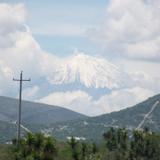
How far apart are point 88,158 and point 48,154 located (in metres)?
44.8

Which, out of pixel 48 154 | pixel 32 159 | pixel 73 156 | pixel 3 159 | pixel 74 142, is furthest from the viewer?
pixel 3 159

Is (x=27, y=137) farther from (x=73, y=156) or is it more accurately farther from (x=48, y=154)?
(x=73, y=156)

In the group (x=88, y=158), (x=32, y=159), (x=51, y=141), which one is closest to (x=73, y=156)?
(x=88, y=158)

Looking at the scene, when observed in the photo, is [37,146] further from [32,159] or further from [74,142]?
[74,142]

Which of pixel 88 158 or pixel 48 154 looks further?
pixel 88 158

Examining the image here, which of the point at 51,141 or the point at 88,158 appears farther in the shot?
the point at 88,158

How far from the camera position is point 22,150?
124m

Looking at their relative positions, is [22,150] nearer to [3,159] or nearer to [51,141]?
[51,141]

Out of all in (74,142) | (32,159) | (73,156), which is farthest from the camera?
(74,142)

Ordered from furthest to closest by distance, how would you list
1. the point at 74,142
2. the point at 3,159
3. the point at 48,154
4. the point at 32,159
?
the point at 3,159
the point at 74,142
the point at 48,154
the point at 32,159

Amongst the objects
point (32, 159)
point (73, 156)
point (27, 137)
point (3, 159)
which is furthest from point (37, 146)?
point (3, 159)

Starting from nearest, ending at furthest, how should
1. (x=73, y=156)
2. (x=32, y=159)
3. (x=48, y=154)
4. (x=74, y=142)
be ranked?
(x=32, y=159) < (x=48, y=154) < (x=73, y=156) < (x=74, y=142)

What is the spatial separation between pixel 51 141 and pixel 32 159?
48.0 ft

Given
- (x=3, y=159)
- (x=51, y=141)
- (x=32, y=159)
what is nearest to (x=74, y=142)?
(x=3, y=159)
